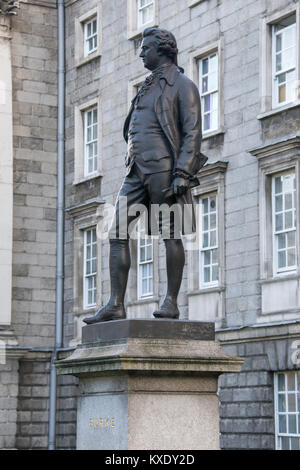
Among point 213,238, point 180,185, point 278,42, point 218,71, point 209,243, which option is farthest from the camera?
point 218,71

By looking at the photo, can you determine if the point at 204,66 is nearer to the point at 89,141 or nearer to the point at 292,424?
the point at 89,141

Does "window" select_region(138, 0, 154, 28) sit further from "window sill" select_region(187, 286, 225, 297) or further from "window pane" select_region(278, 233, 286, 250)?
"window pane" select_region(278, 233, 286, 250)

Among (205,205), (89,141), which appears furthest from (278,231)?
(89,141)

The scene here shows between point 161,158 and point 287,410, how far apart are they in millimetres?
13881

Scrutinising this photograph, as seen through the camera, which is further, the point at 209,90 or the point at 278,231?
the point at 209,90

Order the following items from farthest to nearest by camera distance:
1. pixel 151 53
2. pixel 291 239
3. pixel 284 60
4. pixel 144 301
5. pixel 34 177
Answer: pixel 34 177 < pixel 144 301 < pixel 284 60 < pixel 291 239 < pixel 151 53

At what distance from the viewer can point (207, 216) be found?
2794 cm

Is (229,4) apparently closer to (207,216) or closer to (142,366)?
(207,216)

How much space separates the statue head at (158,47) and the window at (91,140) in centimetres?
2184

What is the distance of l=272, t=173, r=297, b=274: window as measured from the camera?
24.8m

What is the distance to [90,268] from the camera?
3375 cm

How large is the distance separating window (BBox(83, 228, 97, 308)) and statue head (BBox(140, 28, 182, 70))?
69.5ft

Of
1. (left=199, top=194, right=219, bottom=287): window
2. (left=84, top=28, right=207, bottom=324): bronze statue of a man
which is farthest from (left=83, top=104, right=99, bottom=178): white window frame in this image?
(left=84, top=28, right=207, bottom=324): bronze statue of a man
